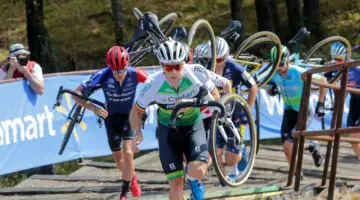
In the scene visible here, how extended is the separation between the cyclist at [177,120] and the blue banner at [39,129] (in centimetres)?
369

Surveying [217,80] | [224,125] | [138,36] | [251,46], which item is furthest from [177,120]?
[251,46]

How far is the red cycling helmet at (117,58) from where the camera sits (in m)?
10.4

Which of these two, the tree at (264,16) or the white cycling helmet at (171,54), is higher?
the tree at (264,16)

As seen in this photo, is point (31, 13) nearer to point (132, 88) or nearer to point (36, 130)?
point (36, 130)

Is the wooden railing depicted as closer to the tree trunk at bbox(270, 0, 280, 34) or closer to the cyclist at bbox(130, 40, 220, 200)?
the cyclist at bbox(130, 40, 220, 200)

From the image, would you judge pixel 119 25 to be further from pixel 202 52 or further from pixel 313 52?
pixel 202 52

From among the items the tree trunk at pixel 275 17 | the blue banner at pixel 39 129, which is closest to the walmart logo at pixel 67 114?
the blue banner at pixel 39 129

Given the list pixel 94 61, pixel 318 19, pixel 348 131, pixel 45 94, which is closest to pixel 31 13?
pixel 94 61

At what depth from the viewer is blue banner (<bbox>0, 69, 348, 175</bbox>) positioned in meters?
12.1

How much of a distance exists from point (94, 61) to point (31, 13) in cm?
422

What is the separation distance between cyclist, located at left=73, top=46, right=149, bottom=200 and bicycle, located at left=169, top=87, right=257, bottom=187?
1.35m

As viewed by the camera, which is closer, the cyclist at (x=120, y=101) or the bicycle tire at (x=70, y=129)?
the cyclist at (x=120, y=101)

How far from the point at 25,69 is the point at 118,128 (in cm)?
220

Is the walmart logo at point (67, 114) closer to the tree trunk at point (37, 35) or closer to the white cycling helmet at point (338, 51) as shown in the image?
the white cycling helmet at point (338, 51)
